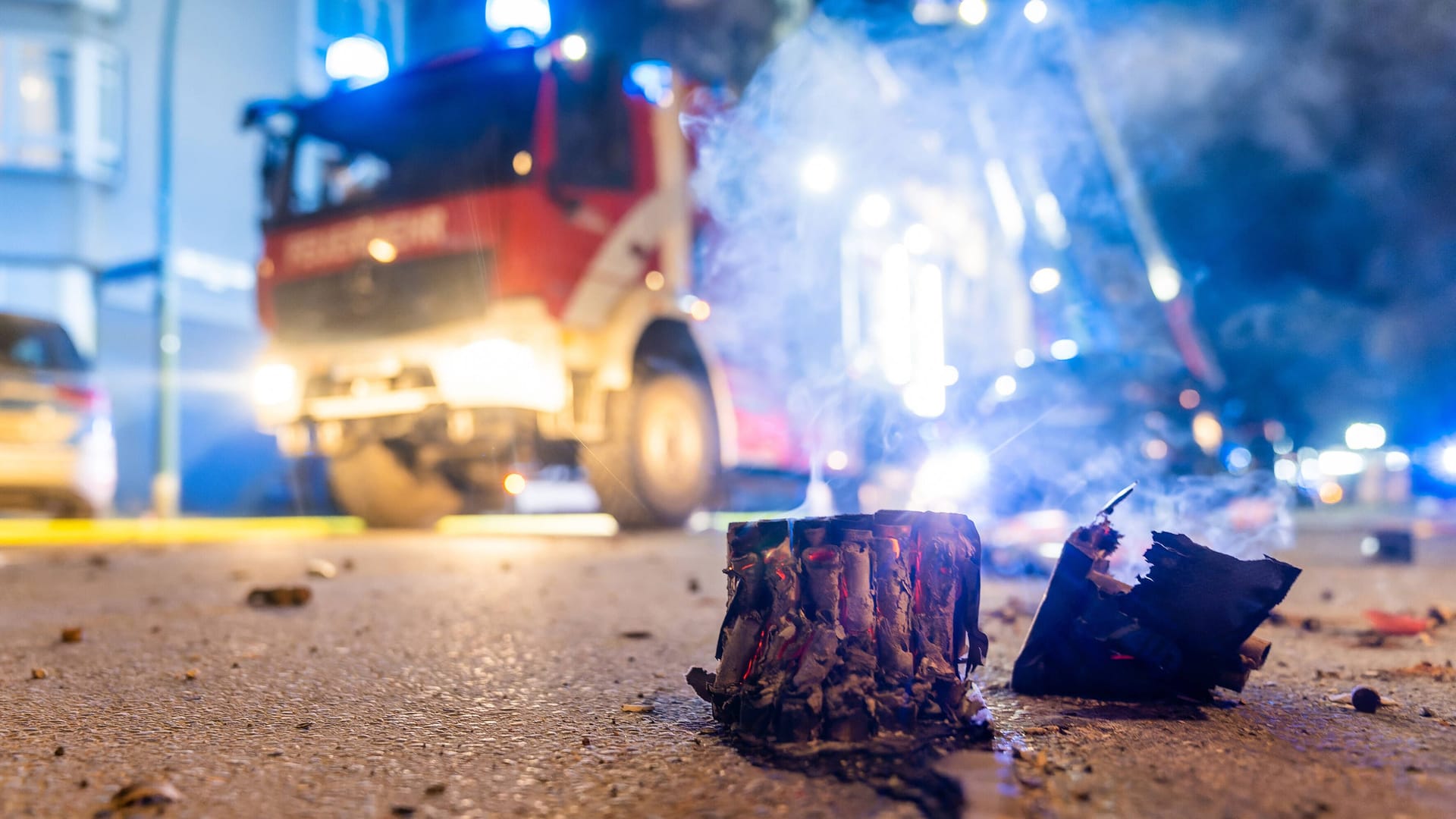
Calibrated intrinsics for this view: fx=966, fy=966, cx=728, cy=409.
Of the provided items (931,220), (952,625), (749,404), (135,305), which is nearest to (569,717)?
(952,625)

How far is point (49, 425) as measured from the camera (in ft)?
22.0

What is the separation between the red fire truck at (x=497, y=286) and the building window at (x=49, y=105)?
32.6 feet

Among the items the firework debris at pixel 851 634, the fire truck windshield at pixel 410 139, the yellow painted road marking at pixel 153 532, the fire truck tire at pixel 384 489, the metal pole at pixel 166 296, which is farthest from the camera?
the metal pole at pixel 166 296

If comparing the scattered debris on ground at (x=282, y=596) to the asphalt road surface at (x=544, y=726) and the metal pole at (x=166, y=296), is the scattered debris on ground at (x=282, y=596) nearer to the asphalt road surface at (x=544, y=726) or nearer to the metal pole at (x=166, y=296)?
the asphalt road surface at (x=544, y=726)

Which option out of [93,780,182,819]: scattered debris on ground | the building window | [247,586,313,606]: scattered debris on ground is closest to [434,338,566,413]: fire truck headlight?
[247,586,313,606]: scattered debris on ground

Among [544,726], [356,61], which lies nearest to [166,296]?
[356,61]

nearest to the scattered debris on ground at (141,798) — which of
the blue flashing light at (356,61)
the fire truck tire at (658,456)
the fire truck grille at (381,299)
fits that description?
the fire truck grille at (381,299)

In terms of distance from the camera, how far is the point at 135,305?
48.2 feet

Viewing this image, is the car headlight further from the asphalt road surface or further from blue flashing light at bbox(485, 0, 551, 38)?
the asphalt road surface

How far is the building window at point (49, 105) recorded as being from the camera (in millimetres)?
13953

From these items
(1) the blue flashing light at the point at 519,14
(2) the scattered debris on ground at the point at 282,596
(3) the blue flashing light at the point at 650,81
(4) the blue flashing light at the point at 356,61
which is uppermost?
(1) the blue flashing light at the point at 519,14

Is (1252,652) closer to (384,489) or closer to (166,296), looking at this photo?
(384,489)

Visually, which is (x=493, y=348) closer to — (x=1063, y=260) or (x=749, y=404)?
(x=749, y=404)

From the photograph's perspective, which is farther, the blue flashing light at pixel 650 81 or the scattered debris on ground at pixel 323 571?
the blue flashing light at pixel 650 81
